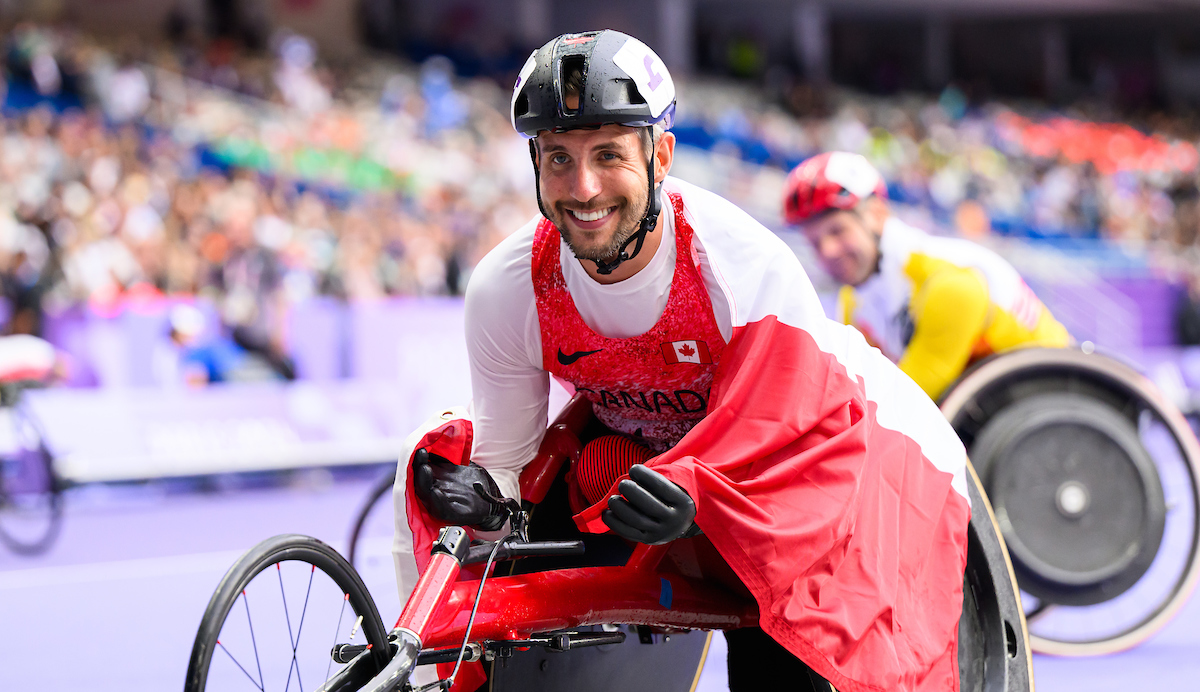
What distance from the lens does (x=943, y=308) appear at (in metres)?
4.08

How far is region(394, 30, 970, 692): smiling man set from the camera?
2.22 m

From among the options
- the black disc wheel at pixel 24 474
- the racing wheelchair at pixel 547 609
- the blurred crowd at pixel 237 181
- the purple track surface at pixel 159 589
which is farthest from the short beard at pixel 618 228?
the blurred crowd at pixel 237 181

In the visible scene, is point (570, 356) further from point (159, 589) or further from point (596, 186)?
point (159, 589)

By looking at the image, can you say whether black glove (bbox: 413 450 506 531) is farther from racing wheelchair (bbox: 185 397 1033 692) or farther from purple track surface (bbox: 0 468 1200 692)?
purple track surface (bbox: 0 468 1200 692)

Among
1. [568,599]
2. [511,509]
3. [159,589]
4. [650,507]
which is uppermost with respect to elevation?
[650,507]

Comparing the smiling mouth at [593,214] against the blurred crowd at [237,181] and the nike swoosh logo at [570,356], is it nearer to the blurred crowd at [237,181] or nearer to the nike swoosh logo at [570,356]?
the nike swoosh logo at [570,356]

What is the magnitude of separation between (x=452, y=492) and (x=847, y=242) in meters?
2.41

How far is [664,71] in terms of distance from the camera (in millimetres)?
2377

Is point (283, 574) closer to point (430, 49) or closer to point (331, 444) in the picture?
point (331, 444)

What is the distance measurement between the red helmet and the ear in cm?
187

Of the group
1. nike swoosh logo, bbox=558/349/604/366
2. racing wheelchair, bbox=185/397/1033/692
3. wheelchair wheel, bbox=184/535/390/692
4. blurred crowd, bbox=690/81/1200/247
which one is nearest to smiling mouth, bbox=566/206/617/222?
nike swoosh logo, bbox=558/349/604/366

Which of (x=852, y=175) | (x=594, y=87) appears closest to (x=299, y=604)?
(x=594, y=87)

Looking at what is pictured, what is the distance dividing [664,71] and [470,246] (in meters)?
8.70

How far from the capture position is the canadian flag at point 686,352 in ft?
8.07
